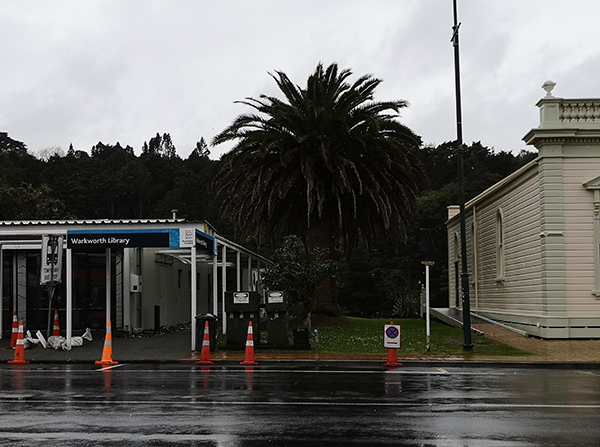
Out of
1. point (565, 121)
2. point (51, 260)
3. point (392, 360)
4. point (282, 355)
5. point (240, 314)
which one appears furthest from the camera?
point (565, 121)

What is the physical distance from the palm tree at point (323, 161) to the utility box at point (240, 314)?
22.2 feet

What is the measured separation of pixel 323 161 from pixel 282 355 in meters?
10.3

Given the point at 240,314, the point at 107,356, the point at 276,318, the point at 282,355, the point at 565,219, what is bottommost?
the point at 282,355

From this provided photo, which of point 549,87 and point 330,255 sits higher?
point 549,87

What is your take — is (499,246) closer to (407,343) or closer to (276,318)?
(407,343)

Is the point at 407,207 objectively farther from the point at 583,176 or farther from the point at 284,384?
the point at 284,384

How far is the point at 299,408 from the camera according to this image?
992cm

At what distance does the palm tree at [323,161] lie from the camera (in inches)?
1036

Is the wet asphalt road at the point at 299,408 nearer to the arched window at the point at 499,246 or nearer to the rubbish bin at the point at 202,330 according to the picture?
the rubbish bin at the point at 202,330

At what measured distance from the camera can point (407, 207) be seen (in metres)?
28.3

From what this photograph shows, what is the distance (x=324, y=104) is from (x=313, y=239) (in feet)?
17.7

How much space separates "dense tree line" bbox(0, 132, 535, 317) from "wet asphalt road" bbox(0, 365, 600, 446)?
1262 inches

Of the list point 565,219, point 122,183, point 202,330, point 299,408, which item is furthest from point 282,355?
point 122,183

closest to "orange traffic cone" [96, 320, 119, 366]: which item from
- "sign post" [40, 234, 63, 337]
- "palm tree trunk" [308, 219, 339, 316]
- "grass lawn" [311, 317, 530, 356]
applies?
"sign post" [40, 234, 63, 337]
